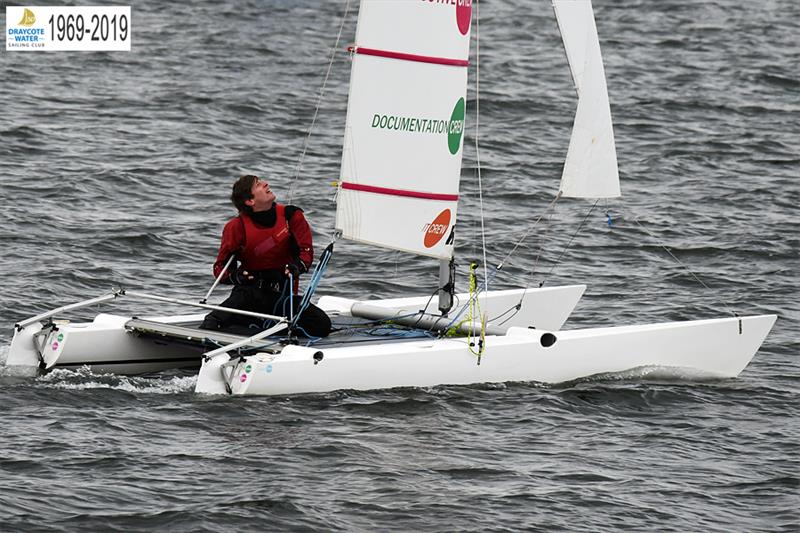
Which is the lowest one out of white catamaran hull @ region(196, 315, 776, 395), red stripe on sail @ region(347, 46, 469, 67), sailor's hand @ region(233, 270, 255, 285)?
white catamaran hull @ region(196, 315, 776, 395)

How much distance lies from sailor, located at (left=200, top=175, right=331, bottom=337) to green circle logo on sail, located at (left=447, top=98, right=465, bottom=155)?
4.10ft

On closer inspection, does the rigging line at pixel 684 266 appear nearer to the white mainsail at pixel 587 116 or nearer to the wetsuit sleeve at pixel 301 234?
the white mainsail at pixel 587 116

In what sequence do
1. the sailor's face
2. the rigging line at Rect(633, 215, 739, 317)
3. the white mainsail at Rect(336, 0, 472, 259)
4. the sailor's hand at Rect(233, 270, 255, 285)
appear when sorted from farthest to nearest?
the rigging line at Rect(633, 215, 739, 317), the sailor's hand at Rect(233, 270, 255, 285), the white mainsail at Rect(336, 0, 472, 259), the sailor's face

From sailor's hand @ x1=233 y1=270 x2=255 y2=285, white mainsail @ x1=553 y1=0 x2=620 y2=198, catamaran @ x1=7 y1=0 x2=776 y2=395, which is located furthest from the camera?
white mainsail @ x1=553 y1=0 x2=620 y2=198

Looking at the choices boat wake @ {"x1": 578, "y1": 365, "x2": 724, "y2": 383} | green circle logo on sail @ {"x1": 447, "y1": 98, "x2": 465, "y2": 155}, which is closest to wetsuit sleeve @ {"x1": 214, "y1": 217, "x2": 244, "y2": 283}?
green circle logo on sail @ {"x1": 447, "y1": 98, "x2": 465, "y2": 155}

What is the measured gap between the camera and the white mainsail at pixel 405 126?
10438 mm

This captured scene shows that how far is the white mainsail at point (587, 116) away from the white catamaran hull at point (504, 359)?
44.7 inches

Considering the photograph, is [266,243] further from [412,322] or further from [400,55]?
[400,55]

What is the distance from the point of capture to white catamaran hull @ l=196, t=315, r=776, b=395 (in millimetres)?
9859

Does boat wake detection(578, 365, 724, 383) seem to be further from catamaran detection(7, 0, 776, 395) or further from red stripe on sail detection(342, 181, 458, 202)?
red stripe on sail detection(342, 181, 458, 202)

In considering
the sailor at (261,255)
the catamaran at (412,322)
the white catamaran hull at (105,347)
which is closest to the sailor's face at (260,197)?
the sailor at (261,255)

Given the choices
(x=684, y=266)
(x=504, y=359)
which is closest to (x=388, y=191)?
(x=504, y=359)

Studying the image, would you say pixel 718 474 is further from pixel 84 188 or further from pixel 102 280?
pixel 84 188

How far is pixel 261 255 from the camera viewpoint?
10469 mm
